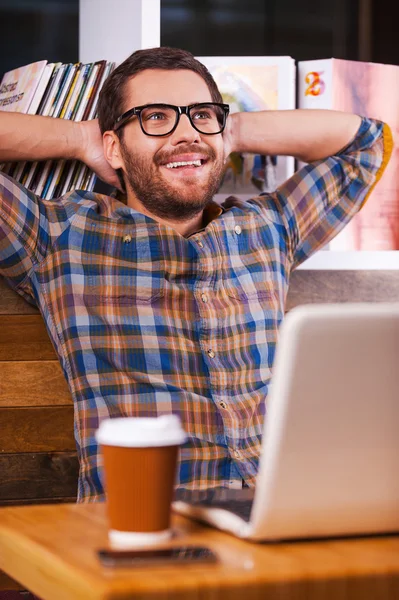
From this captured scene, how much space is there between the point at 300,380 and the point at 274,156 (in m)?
1.49

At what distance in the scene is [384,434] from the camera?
0.85 m

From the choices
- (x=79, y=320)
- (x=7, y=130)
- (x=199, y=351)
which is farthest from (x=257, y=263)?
(x=7, y=130)

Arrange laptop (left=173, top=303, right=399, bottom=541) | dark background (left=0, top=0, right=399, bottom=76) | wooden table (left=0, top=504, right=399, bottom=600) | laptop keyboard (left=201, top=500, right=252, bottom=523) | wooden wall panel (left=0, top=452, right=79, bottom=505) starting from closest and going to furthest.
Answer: wooden table (left=0, top=504, right=399, bottom=600) < laptop (left=173, top=303, right=399, bottom=541) < laptop keyboard (left=201, top=500, right=252, bottom=523) < wooden wall panel (left=0, top=452, right=79, bottom=505) < dark background (left=0, top=0, right=399, bottom=76)

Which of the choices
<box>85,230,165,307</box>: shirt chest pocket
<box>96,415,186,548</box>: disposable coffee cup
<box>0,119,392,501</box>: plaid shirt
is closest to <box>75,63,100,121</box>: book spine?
<box>0,119,392,501</box>: plaid shirt

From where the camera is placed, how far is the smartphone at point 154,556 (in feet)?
2.48

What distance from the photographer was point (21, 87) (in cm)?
212

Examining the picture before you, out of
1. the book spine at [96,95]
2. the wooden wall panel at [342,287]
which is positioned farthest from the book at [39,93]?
the wooden wall panel at [342,287]

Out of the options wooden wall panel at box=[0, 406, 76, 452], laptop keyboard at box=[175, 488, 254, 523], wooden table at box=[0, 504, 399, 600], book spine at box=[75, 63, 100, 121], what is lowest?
wooden wall panel at box=[0, 406, 76, 452]

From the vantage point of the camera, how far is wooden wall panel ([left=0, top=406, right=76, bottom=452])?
6.31 feet

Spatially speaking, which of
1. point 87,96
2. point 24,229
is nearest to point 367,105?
point 87,96

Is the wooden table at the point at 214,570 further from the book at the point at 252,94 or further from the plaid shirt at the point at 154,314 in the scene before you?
the book at the point at 252,94

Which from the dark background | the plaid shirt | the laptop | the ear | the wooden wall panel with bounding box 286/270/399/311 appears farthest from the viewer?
the dark background

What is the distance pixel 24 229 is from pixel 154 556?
113 cm

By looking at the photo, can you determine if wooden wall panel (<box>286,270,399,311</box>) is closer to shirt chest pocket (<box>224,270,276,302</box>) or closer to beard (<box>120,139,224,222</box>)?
shirt chest pocket (<box>224,270,276,302</box>)
